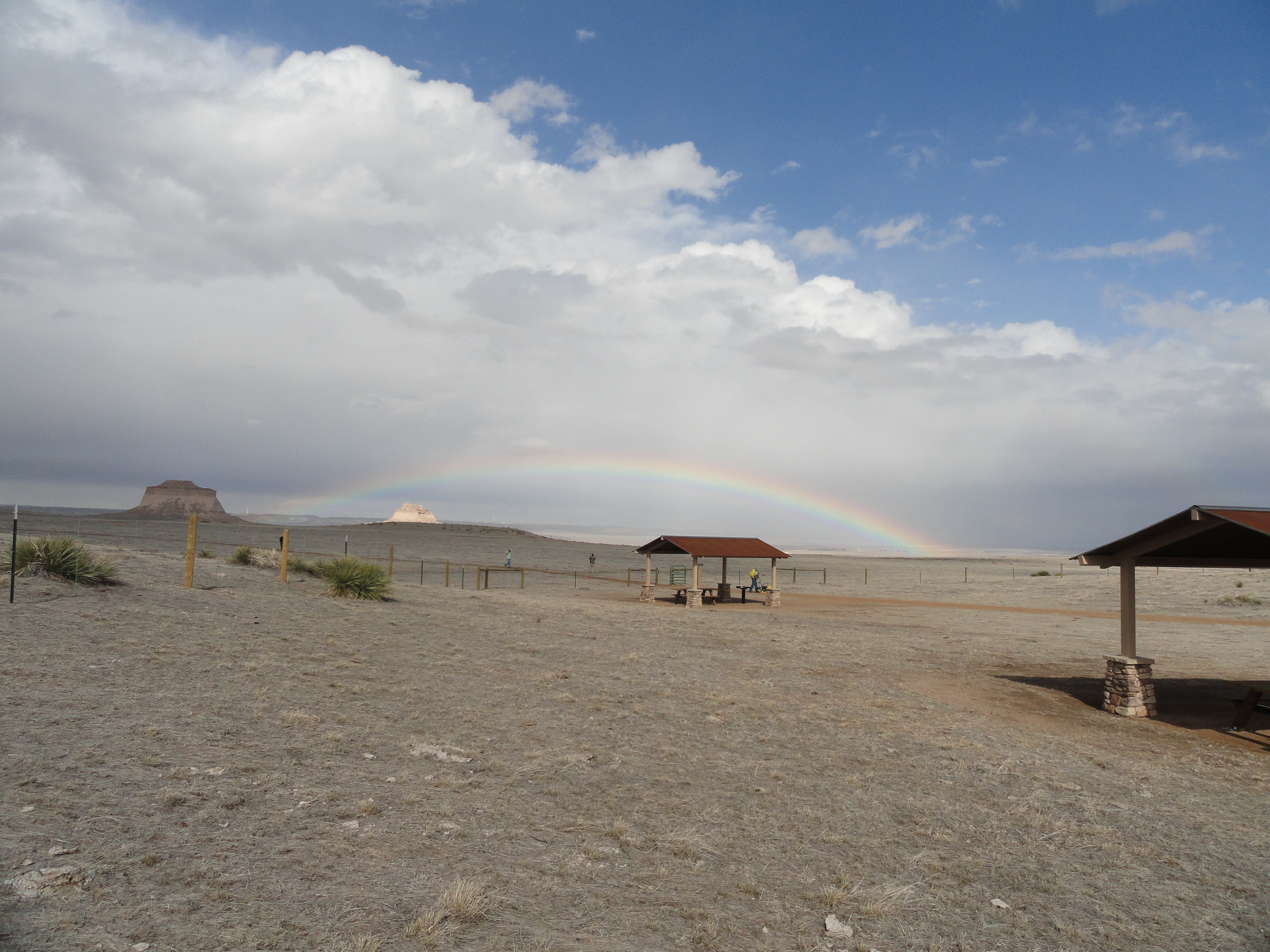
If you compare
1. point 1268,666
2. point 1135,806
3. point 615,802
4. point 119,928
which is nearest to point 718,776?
point 615,802

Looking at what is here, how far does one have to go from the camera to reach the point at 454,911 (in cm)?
466

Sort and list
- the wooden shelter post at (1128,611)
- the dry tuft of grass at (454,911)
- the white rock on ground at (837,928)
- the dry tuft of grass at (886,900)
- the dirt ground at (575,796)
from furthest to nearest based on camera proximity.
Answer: the wooden shelter post at (1128,611) → the dry tuft of grass at (886,900) → the white rock on ground at (837,928) → the dirt ground at (575,796) → the dry tuft of grass at (454,911)

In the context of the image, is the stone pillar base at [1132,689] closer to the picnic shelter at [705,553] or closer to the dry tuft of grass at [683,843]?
the dry tuft of grass at [683,843]

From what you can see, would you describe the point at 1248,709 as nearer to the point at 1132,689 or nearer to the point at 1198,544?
the point at 1132,689

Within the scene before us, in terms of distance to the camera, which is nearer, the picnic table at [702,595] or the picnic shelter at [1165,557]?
the picnic shelter at [1165,557]

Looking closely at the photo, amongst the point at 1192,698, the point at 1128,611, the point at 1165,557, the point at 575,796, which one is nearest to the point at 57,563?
the point at 575,796

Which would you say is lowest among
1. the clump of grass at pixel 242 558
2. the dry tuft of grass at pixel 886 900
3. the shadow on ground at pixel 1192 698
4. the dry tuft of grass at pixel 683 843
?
the shadow on ground at pixel 1192 698

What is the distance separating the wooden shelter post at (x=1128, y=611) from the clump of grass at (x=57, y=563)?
18.9 m

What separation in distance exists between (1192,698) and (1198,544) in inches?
126

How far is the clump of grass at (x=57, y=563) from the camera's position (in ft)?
47.1

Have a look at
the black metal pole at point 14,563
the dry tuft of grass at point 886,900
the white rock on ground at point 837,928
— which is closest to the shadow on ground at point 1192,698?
the dry tuft of grass at point 886,900

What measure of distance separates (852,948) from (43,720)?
7507 millimetres

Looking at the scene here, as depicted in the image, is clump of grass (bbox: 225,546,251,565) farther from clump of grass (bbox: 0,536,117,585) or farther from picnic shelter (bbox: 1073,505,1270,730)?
picnic shelter (bbox: 1073,505,1270,730)

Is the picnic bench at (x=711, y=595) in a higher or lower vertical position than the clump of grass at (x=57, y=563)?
lower
